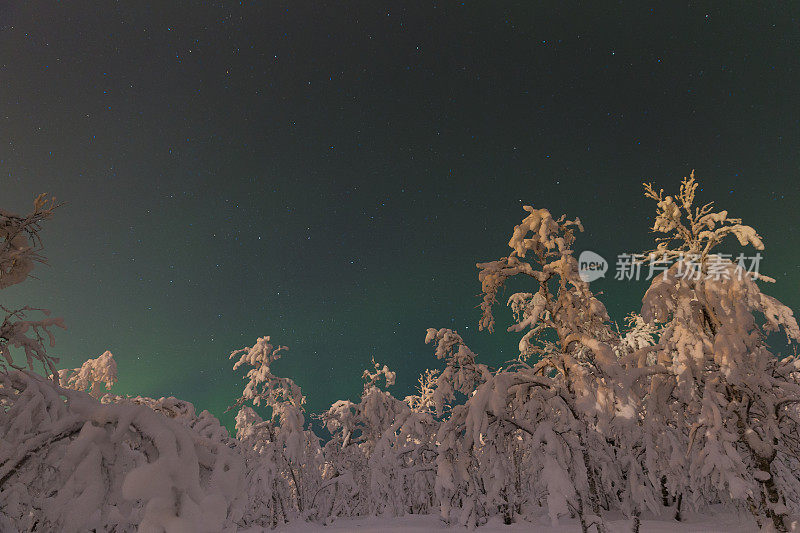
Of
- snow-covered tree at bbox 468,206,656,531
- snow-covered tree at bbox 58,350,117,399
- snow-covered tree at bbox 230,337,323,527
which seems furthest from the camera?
snow-covered tree at bbox 58,350,117,399

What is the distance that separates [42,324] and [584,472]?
28.1 ft

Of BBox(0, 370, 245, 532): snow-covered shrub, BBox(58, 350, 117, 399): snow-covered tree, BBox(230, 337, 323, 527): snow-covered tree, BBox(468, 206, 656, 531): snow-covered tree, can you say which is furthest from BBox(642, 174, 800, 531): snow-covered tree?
BBox(58, 350, 117, 399): snow-covered tree

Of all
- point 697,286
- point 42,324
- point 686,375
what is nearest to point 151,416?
point 42,324

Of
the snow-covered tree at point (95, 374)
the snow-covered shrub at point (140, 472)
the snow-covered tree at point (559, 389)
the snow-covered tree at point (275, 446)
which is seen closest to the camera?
the snow-covered shrub at point (140, 472)

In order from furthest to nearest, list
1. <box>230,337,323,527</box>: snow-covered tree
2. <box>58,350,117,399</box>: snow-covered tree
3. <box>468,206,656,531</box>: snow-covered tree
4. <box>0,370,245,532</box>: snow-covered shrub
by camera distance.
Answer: <box>58,350,117,399</box>: snow-covered tree < <box>230,337,323,527</box>: snow-covered tree < <box>468,206,656,531</box>: snow-covered tree < <box>0,370,245,532</box>: snow-covered shrub

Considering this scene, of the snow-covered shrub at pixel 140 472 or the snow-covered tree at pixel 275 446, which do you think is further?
the snow-covered tree at pixel 275 446

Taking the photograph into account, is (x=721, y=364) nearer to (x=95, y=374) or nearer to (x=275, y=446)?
(x=275, y=446)

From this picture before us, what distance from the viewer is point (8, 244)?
16.5 ft

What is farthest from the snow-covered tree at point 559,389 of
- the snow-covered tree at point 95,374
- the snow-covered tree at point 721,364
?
the snow-covered tree at point 95,374

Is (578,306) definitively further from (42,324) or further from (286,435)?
(286,435)

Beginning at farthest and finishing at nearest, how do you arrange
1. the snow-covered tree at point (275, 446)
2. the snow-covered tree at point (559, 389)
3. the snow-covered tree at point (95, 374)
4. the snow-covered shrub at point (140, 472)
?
the snow-covered tree at point (95, 374) < the snow-covered tree at point (275, 446) < the snow-covered tree at point (559, 389) < the snow-covered shrub at point (140, 472)

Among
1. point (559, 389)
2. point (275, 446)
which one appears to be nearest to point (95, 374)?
point (275, 446)

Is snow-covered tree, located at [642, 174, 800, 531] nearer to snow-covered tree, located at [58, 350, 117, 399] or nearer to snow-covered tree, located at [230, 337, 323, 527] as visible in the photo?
snow-covered tree, located at [230, 337, 323, 527]

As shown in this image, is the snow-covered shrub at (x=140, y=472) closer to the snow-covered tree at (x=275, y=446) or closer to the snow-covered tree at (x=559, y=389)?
the snow-covered tree at (x=559, y=389)
